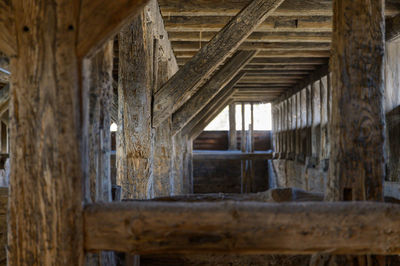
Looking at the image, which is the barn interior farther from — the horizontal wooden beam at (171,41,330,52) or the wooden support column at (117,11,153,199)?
the horizontal wooden beam at (171,41,330,52)

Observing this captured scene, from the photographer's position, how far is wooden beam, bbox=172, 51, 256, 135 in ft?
16.3

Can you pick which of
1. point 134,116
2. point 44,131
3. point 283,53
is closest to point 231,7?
point 134,116

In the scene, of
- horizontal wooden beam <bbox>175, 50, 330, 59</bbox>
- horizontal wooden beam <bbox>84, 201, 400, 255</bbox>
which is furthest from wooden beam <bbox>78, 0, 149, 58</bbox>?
horizontal wooden beam <bbox>175, 50, 330, 59</bbox>

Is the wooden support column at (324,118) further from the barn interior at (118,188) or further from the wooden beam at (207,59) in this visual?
the barn interior at (118,188)

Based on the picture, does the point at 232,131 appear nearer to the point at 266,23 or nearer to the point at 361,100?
the point at 266,23

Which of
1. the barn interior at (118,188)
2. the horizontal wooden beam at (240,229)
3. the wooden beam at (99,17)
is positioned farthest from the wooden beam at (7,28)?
the horizontal wooden beam at (240,229)

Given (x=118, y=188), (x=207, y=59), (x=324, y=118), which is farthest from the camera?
(x=324, y=118)

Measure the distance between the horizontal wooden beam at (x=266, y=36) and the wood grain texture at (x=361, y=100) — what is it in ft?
12.4

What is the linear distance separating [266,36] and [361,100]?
4058 millimetres

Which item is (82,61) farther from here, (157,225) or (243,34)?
(243,34)

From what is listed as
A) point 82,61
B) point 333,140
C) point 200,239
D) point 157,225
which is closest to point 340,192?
point 333,140

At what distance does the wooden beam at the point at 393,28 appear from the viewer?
4.43m

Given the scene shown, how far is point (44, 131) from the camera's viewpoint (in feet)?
4.66

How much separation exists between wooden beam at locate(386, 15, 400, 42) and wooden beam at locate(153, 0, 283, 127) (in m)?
2.03
